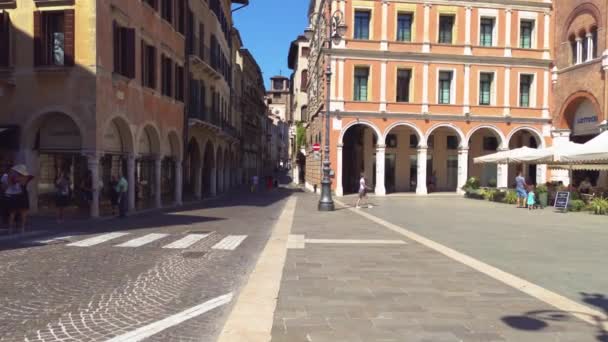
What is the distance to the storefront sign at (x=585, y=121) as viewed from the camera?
2945 centimetres

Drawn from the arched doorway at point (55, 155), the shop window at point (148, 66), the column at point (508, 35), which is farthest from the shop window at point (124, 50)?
the column at point (508, 35)

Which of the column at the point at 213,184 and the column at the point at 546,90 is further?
the column at the point at 546,90

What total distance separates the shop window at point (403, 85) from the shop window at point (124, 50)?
21.1 m

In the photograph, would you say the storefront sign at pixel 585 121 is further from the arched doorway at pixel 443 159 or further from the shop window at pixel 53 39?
the shop window at pixel 53 39

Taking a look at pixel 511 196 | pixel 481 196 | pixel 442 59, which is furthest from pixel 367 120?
pixel 511 196

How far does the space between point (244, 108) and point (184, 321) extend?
49.4 meters

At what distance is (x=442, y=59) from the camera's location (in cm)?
3309

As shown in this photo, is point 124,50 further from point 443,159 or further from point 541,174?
point 541,174

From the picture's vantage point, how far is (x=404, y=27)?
33.4 metres

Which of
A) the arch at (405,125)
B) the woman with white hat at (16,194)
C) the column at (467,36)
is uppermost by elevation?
the column at (467,36)

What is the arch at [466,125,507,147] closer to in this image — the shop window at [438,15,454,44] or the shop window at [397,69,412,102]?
the shop window at [397,69,412,102]

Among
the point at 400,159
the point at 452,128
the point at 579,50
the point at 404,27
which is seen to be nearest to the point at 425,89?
the point at 452,128

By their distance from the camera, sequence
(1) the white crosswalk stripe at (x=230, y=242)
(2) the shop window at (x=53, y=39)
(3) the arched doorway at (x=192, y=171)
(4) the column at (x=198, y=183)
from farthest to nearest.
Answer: (3) the arched doorway at (x=192, y=171) → (4) the column at (x=198, y=183) → (2) the shop window at (x=53, y=39) → (1) the white crosswalk stripe at (x=230, y=242)

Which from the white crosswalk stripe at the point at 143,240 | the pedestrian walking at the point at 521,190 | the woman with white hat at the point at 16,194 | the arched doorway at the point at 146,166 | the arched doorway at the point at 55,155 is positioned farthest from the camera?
the pedestrian walking at the point at 521,190
